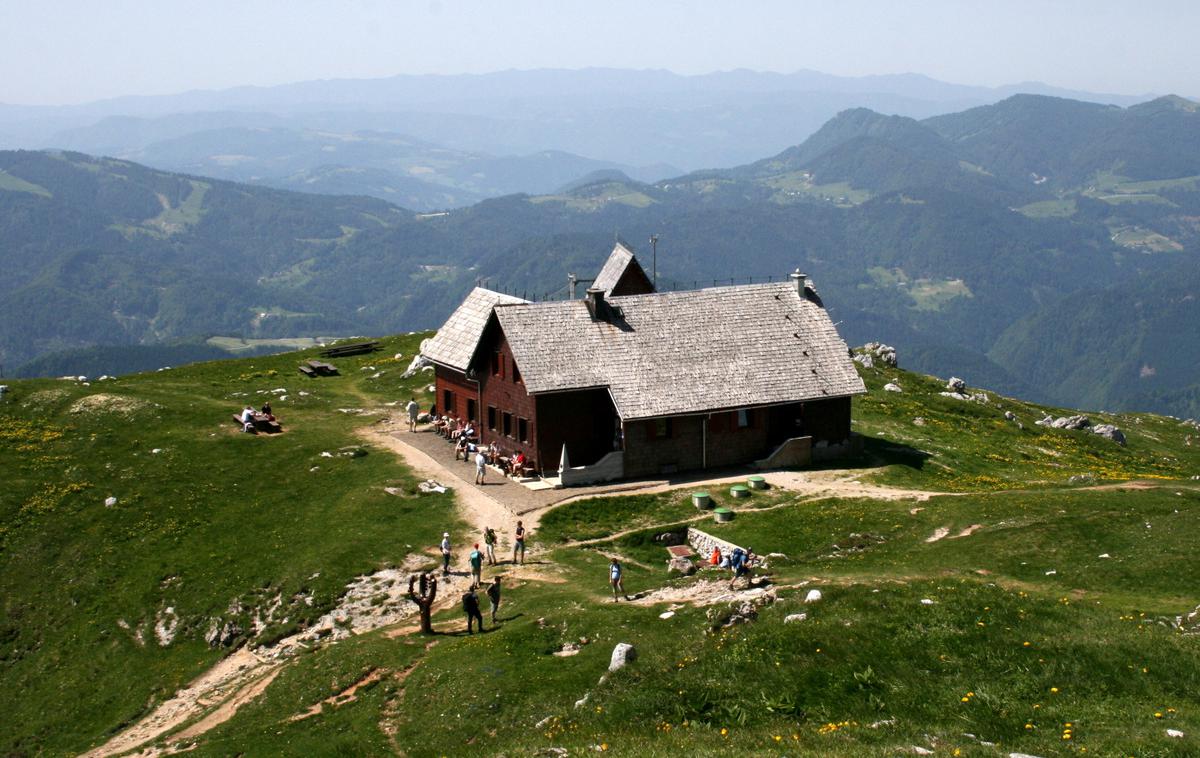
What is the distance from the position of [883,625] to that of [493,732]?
1228 cm

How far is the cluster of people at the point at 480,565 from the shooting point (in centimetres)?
4309

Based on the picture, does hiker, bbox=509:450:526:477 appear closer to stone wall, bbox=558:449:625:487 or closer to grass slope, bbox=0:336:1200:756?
stone wall, bbox=558:449:625:487

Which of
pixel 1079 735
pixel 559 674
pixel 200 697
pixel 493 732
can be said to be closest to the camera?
pixel 1079 735

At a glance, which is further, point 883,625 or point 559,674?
point 559,674

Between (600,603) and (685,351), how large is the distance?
84.7ft

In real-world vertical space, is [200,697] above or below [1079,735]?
below

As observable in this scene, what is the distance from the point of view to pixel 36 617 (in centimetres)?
5181

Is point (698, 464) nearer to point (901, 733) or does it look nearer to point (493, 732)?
point (493, 732)

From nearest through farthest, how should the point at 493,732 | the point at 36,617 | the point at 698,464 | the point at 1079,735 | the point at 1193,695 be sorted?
the point at 1079,735
the point at 1193,695
the point at 493,732
the point at 36,617
the point at 698,464

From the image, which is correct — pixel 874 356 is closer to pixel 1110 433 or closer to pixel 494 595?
pixel 1110 433

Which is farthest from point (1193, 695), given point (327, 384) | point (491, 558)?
point (327, 384)

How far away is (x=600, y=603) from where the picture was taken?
43844 millimetres

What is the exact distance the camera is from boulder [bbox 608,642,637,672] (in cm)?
3522

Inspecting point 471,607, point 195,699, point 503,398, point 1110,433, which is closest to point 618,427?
point 503,398
